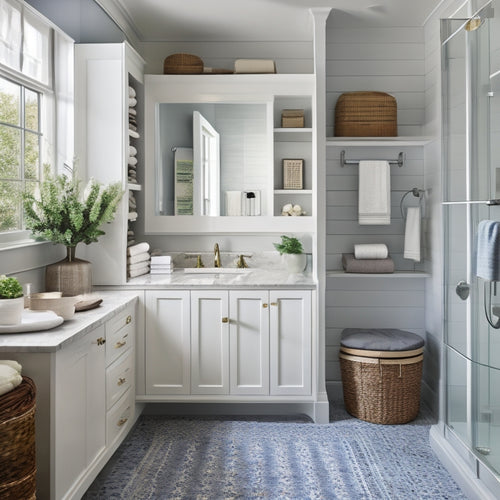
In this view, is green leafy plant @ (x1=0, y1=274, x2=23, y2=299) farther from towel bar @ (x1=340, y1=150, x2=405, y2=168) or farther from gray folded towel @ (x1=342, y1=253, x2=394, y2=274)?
towel bar @ (x1=340, y1=150, x2=405, y2=168)

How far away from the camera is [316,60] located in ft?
12.2

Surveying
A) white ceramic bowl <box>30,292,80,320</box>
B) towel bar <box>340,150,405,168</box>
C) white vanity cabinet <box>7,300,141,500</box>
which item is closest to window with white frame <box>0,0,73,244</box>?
white ceramic bowl <box>30,292,80,320</box>

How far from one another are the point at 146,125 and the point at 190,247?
96 centimetres

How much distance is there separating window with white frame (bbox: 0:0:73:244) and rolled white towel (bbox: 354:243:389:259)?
203cm

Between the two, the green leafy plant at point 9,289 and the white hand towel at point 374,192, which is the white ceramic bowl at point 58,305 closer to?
the green leafy plant at point 9,289

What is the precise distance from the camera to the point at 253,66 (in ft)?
13.1

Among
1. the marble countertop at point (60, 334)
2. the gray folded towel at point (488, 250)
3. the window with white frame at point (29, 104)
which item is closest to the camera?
the marble countertop at point (60, 334)

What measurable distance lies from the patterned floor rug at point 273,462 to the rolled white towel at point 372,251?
3.62 feet

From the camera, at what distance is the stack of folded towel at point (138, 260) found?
147 inches

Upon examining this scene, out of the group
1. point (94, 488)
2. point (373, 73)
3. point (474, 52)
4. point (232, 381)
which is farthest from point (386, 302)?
point (94, 488)

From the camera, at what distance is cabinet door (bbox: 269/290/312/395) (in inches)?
142

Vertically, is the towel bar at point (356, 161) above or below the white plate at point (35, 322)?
above

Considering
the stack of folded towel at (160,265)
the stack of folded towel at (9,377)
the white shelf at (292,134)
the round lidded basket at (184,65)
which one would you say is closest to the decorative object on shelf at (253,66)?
the round lidded basket at (184,65)

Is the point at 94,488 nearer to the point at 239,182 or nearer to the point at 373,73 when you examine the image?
the point at 239,182
